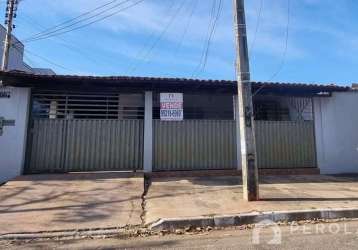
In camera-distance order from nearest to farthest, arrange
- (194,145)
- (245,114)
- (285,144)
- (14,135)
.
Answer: (245,114) → (14,135) → (194,145) → (285,144)

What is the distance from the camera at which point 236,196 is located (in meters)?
8.55

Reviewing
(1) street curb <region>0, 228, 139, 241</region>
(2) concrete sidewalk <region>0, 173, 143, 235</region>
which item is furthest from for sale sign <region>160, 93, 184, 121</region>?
(1) street curb <region>0, 228, 139, 241</region>

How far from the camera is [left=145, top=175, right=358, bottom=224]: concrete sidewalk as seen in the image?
723 centimetres

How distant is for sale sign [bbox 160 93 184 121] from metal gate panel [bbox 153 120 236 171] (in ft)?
0.66

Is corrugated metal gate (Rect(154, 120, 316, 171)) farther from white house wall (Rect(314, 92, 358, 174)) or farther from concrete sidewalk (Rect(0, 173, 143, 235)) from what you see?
concrete sidewalk (Rect(0, 173, 143, 235))

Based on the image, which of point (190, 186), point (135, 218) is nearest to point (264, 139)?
point (190, 186)

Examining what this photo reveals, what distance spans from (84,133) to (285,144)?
266 inches

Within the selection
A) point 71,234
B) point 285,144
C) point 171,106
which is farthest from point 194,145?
point 71,234

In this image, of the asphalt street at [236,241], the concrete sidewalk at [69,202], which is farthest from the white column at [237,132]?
the asphalt street at [236,241]

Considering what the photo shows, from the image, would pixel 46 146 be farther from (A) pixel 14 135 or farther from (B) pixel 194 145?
(B) pixel 194 145

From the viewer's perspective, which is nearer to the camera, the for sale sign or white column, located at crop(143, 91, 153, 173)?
white column, located at crop(143, 91, 153, 173)

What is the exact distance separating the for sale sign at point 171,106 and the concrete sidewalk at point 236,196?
83.8 inches

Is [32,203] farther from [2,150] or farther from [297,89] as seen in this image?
[297,89]

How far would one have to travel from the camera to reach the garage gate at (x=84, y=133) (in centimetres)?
1092
